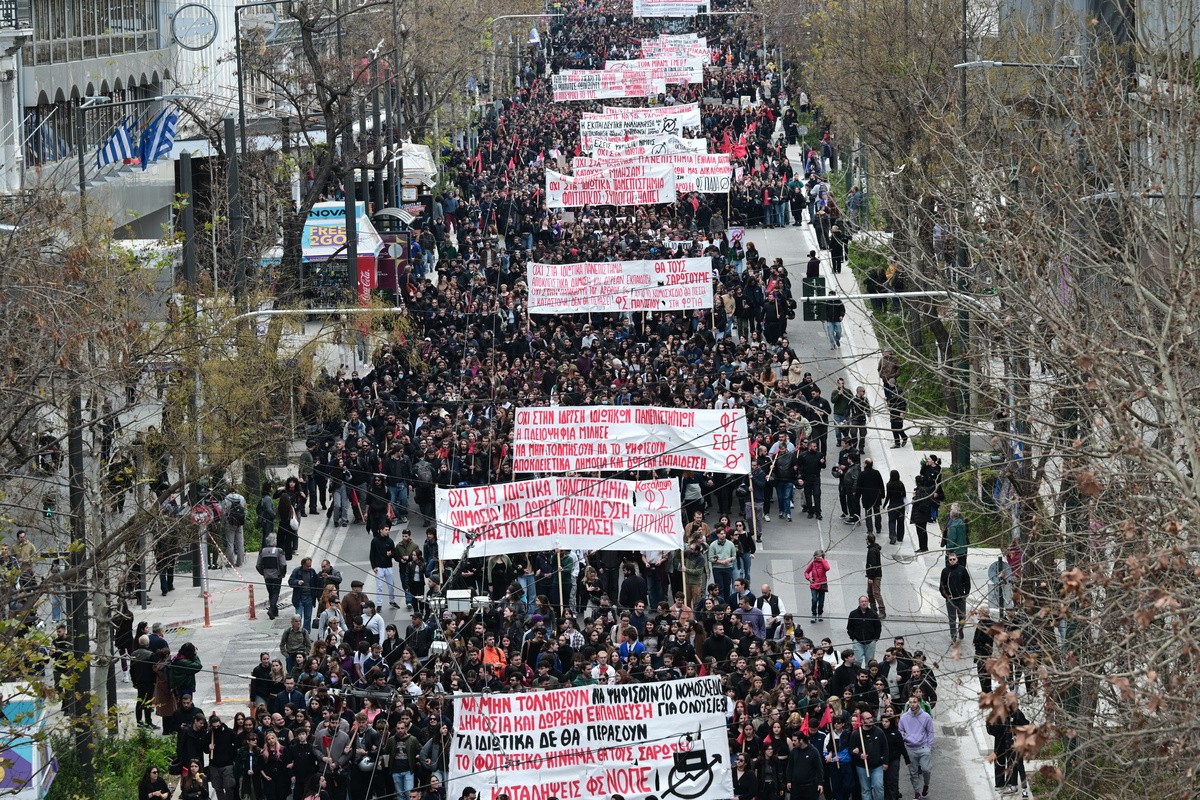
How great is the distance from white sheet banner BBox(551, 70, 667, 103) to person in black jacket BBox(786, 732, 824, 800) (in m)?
51.4

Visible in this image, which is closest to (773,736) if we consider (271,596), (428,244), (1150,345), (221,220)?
(1150,345)

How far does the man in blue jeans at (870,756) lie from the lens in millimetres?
19891

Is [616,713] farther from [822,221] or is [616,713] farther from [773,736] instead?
[822,221]

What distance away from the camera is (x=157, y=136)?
46250mm

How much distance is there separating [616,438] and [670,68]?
4561 centimetres

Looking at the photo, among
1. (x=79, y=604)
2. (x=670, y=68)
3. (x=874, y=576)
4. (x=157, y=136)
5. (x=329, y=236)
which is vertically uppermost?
(x=670, y=68)

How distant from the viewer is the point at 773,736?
19875 millimetres

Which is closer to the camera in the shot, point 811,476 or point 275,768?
point 275,768

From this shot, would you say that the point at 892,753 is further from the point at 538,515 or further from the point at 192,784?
the point at 192,784

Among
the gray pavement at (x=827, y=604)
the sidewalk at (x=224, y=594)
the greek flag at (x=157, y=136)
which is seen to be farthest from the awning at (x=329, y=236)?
the sidewalk at (x=224, y=594)

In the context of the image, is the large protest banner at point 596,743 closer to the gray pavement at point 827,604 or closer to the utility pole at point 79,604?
the gray pavement at point 827,604

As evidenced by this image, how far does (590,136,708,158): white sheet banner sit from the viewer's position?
168ft

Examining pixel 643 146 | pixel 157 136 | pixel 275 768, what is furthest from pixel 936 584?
pixel 643 146

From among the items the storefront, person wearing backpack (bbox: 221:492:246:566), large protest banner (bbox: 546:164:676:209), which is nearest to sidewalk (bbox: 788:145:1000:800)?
large protest banner (bbox: 546:164:676:209)
